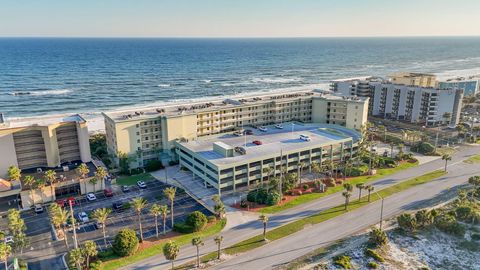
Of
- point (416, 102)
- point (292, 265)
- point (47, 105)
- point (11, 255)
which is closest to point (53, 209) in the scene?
point (11, 255)

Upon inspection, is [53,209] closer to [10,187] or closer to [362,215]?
[10,187]

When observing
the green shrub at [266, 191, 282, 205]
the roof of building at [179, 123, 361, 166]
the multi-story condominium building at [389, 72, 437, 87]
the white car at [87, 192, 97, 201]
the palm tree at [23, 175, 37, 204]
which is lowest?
the white car at [87, 192, 97, 201]

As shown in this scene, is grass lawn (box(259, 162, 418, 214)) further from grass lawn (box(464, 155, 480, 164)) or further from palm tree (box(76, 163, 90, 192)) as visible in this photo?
palm tree (box(76, 163, 90, 192))

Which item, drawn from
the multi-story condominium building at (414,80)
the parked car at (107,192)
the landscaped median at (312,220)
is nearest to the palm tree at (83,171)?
the parked car at (107,192)

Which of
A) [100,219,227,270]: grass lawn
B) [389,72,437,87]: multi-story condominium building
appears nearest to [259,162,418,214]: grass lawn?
[100,219,227,270]: grass lawn

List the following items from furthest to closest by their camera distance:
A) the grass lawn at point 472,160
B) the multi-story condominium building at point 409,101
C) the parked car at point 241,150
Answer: the multi-story condominium building at point 409,101 < the grass lawn at point 472,160 < the parked car at point 241,150

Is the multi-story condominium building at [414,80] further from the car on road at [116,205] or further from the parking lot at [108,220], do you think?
the car on road at [116,205]
